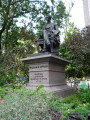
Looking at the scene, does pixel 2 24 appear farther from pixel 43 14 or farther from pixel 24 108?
pixel 24 108

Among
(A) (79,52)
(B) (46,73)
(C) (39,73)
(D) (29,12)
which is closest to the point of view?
(B) (46,73)

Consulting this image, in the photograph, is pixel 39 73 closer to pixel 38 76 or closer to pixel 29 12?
pixel 38 76

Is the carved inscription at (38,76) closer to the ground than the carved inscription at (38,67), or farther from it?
closer to the ground

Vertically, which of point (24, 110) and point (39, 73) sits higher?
point (39, 73)

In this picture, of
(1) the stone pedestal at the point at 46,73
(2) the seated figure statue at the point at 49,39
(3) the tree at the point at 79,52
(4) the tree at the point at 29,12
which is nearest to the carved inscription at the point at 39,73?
(1) the stone pedestal at the point at 46,73

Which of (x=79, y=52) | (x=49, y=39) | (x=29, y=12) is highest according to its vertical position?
(x=29, y=12)

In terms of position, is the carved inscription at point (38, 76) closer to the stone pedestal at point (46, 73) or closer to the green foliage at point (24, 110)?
the stone pedestal at point (46, 73)

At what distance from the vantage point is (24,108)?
2.41 m

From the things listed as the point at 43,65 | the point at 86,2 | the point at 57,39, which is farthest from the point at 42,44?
the point at 86,2

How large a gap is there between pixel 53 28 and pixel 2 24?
986 centimetres

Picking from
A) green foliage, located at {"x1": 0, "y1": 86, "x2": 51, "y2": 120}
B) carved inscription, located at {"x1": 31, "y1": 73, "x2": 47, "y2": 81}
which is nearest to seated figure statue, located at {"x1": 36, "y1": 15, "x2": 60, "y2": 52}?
carved inscription, located at {"x1": 31, "y1": 73, "x2": 47, "y2": 81}

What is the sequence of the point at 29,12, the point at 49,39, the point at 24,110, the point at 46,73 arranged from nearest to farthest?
the point at 24,110 < the point at 46,73 < the point at 49,39 < the point at 29,12

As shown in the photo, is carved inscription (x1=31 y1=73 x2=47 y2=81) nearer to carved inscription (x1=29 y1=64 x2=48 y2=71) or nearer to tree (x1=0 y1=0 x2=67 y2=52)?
carved inscription (x1=29 y1=64 x2=48 y2=71)

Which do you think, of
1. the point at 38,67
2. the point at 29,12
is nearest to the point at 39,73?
the point at 38,67
